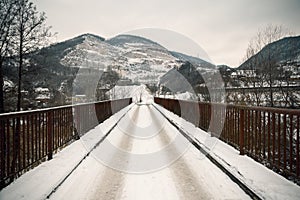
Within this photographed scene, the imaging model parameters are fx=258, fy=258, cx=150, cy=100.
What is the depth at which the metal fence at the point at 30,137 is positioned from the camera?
159 inches

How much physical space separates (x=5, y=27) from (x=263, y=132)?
20.0 metres

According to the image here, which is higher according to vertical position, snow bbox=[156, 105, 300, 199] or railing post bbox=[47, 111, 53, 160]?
railing post bbox=[47, 111, 53, 160]

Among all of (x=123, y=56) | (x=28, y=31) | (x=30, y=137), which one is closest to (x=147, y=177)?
(x=30, y=137)

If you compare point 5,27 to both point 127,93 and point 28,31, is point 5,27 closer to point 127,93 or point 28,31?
point 28,31

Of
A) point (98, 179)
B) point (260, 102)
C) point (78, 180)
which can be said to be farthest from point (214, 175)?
point (260, 102)

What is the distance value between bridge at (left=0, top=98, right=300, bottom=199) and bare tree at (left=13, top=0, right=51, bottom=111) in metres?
15.1

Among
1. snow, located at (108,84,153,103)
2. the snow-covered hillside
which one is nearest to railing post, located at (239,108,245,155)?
the snow-covered hillside

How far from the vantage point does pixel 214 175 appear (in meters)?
4.72

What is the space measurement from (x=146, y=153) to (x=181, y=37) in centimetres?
1187

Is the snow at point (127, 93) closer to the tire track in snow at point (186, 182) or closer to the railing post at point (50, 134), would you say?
the railing post at point (50, 134)

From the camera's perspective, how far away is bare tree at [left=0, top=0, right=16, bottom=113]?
60.3 feet

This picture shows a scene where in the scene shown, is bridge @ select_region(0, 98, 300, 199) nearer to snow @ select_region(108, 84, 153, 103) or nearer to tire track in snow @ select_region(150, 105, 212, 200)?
tire track in snow @ select_region(150, 105, 212, 200)

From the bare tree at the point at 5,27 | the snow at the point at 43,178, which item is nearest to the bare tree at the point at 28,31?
the bare tree at the point at 5,27

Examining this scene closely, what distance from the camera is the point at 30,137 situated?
17.0 feet
